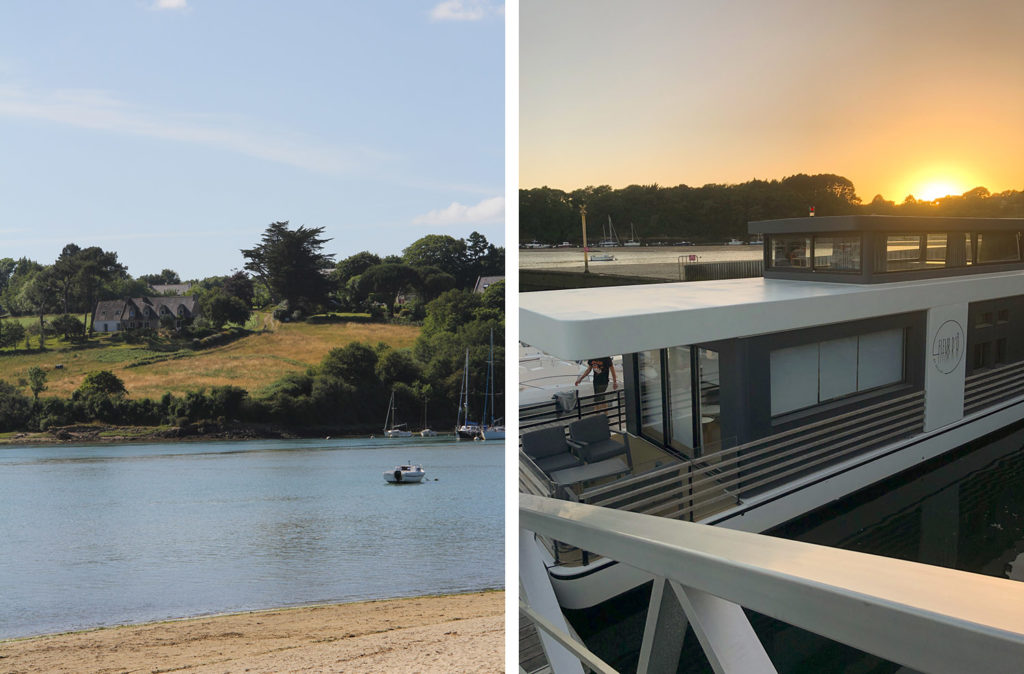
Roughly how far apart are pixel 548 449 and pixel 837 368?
5.65 feet

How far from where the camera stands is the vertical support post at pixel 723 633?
386 mm

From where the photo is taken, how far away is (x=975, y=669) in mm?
206

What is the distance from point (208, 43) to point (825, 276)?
796cm

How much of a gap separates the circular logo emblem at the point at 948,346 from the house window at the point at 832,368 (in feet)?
0.81

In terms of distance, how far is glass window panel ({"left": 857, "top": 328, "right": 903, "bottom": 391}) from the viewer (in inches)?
139

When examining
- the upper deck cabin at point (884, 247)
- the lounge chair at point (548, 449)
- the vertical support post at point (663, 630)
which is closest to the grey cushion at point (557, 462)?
the lounge chair at point (548, 449)

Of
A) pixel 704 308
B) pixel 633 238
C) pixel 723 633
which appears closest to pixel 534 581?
pixel 723 633

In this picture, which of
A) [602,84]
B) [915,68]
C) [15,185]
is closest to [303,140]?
[15,185]

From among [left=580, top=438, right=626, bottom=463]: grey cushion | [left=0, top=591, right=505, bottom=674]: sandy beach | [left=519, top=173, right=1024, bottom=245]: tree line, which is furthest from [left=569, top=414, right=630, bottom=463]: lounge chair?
[left=519, top=173, right=1024, bottom=245]: tree line

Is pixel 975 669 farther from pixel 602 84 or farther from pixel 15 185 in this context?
pixel 602 84

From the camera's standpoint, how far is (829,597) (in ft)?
0.81

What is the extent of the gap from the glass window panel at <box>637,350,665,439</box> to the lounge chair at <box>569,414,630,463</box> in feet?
1.93

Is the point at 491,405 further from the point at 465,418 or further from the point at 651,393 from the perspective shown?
the point at 651,393

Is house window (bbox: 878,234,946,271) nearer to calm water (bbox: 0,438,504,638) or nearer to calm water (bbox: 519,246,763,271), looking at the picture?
calm water (bbox: 0,438,504,638)
